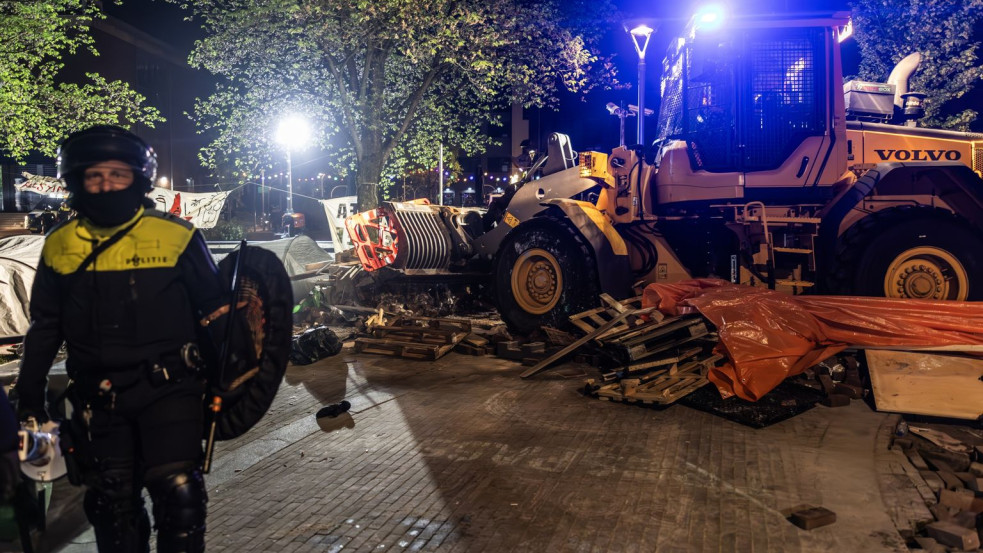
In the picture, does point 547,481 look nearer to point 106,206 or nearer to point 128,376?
point 128,376

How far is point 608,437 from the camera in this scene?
5.72 meters

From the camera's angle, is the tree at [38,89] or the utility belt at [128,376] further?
the tree at [38,89]

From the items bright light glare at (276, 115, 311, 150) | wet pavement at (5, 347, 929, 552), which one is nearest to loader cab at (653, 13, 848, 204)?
wet pavement at (5, 347, 929, 552)

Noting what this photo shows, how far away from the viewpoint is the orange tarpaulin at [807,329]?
6531mm

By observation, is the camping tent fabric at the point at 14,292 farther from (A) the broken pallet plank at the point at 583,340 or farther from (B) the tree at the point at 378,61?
(B) the tree at the point at 378,61

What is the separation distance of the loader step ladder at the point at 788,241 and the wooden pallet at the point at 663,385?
68.3 inches

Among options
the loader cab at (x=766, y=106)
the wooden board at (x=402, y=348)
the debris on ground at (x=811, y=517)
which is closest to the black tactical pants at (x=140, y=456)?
the debris on ground at (x=811, y=517)

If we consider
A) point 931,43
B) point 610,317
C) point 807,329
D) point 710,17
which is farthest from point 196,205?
point 931,43

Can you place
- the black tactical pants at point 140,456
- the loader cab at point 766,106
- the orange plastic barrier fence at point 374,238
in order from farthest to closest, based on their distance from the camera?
the orange plastic barrier fence at point 374,238, the loader cab at point 766,106, the black tactical pants at point 140,456

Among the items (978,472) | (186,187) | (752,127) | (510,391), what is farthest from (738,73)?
(186,187)

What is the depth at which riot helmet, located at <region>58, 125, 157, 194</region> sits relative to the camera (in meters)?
2.86

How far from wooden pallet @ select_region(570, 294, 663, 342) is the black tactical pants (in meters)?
5.34

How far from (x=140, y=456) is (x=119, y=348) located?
0.45 m

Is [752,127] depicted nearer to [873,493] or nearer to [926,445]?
[926,445]
